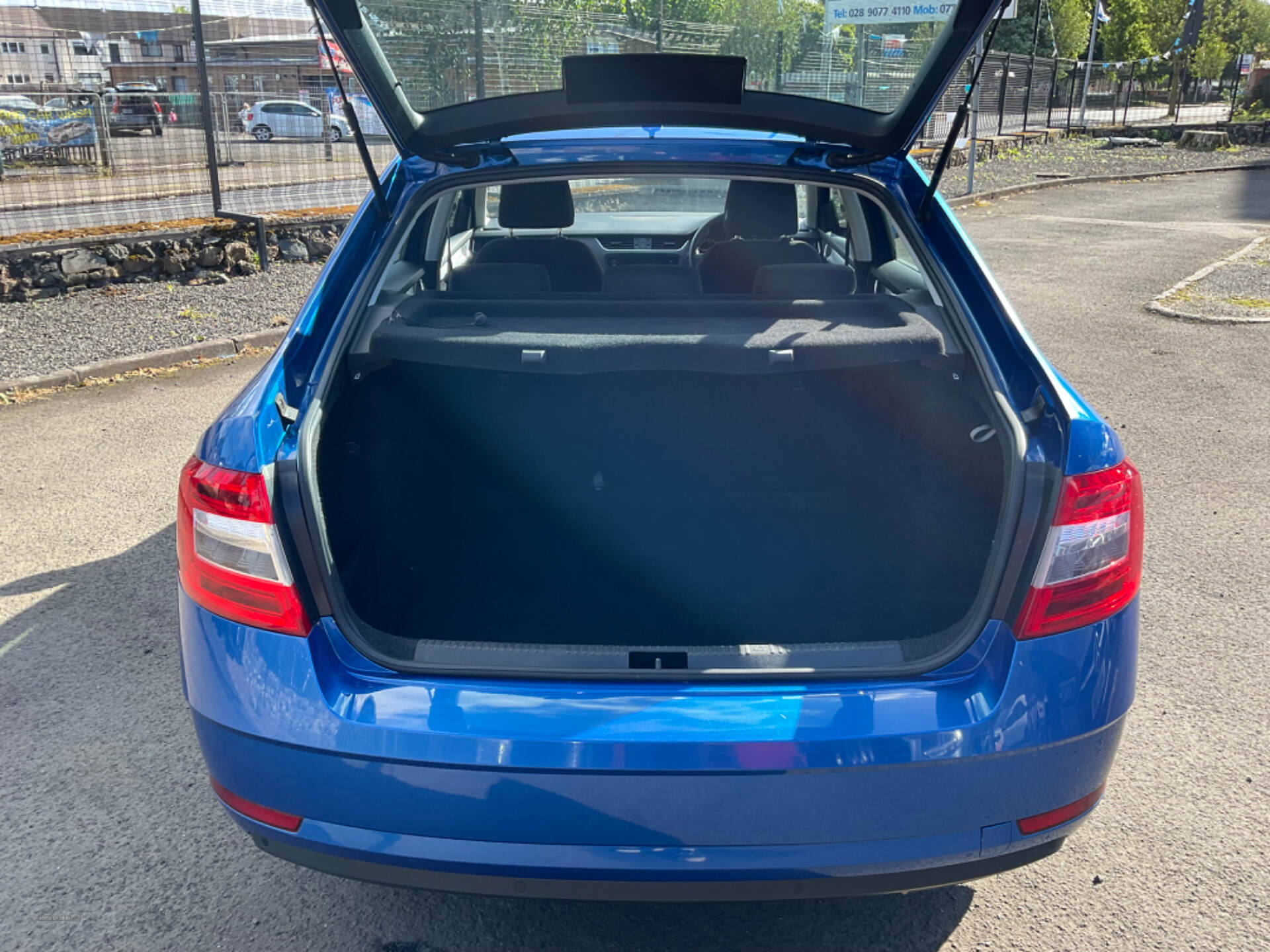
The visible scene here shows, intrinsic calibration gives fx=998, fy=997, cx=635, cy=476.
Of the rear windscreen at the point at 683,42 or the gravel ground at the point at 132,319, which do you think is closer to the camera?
the rear windscreen at the point at 683,42

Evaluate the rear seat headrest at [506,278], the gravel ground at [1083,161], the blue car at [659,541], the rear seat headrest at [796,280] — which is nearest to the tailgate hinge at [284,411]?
the blue car at [659,541]

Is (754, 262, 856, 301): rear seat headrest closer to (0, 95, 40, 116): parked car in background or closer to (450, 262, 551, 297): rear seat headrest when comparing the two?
(450, 262, 551, 297): rear seat headrest

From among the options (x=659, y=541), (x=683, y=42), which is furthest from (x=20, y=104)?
(x=659, y=541)

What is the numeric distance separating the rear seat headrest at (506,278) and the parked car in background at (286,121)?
25.9 feet

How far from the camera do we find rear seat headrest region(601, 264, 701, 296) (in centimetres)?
404

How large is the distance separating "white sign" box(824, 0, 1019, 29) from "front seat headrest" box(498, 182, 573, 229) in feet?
4.20

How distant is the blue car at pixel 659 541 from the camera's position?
5.60ft

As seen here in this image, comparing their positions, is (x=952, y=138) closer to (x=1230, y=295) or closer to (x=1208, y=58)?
(x=1230, y=295)

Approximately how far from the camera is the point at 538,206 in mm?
3941

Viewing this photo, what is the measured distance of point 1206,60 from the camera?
173 feet

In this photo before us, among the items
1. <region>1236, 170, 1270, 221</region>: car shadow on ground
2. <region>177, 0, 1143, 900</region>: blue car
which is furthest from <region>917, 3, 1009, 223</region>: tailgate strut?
<region>1236, 170, 1270, 221</region>: car shadow on ground

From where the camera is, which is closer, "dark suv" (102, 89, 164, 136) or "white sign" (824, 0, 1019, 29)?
"white sign" (824, 0, 1019, 29)

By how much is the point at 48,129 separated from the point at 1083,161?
873 inches

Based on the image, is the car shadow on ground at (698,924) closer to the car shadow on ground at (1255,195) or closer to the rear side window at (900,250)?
the rear side window at (900,250)
